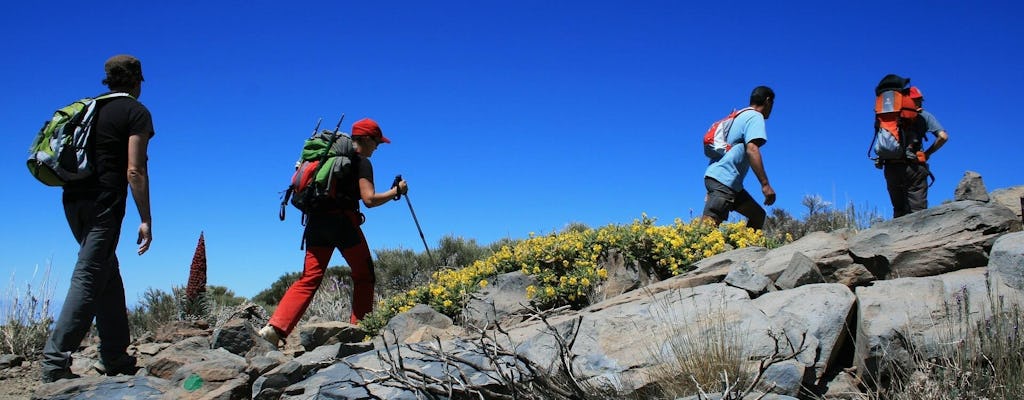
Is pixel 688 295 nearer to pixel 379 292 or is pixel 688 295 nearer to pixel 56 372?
pixel 56 372

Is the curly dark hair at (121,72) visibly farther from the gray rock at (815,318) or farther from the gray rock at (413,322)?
the gray rock at (815,318)

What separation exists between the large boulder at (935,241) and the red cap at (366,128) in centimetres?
376

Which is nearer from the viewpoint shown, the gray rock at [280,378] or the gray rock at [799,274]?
the gray rock at [280,378]

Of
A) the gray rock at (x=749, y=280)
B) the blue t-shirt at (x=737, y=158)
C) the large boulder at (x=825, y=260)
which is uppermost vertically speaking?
the blue t-shirt at (x=737, y=158)

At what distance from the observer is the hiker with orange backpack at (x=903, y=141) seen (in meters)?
7.53

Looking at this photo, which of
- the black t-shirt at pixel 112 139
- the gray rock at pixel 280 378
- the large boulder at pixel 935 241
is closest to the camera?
the gray rock at pixel 280 378

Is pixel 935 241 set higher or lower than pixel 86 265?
lower

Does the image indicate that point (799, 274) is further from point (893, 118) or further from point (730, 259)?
point (893, 118)

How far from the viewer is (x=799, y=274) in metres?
4.88

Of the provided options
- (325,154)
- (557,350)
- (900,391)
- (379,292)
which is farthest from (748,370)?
(379,292)

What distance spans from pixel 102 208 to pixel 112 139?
46cm

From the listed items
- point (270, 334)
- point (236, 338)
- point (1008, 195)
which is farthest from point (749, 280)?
point (1008, 195)

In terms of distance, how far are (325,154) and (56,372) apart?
95.8 inches

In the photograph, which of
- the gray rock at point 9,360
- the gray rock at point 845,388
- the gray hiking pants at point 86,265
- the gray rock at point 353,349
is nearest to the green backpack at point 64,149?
the gray hiking pants at point 86,265
